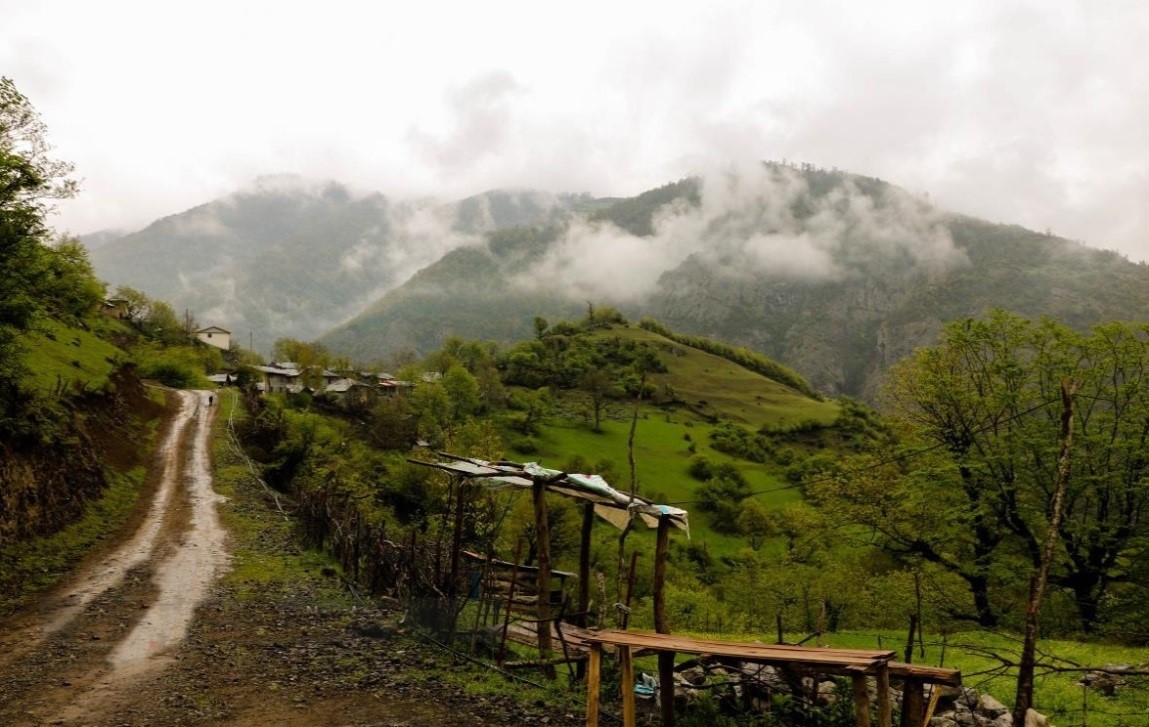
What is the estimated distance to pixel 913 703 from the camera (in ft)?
29.5

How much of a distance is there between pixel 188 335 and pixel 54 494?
93.6 meters

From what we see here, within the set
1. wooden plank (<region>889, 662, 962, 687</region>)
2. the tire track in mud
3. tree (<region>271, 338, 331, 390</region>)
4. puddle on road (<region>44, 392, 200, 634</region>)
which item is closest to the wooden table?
wooden plank (<region>889, 662, 962, 687</region>)

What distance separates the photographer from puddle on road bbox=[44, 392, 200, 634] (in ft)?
56.3

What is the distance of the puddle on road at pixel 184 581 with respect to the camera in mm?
15227

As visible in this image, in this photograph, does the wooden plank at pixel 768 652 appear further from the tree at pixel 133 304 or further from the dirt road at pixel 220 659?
the tree at pixel 133 304

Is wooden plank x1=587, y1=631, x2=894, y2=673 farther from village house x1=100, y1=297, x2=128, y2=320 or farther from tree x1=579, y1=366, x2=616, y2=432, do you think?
village house x1=100, y1=297, x2=128, y2=320

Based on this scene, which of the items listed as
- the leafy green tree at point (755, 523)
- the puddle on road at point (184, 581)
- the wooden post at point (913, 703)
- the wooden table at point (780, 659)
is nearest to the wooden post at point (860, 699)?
the wooden table at point (780, 659)

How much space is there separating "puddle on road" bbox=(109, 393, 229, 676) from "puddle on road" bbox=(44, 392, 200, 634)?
41.1 inches

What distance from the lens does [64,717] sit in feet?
37.4

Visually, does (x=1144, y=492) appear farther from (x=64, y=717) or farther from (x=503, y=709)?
(x=64, y=717)

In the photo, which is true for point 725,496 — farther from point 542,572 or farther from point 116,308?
point 116,308

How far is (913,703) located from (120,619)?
18.6 m

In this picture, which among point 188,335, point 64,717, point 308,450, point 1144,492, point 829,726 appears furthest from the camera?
point 188,335

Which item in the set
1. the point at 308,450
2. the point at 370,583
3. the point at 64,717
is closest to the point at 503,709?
the point at 64,717
